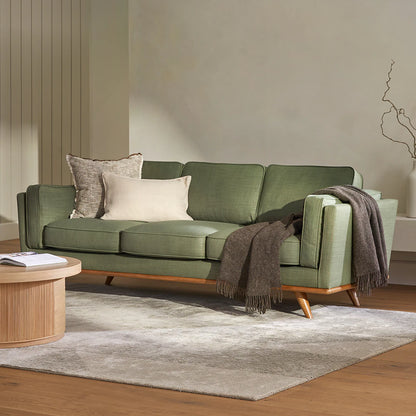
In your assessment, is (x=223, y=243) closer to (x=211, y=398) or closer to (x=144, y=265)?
(x=144, y=265)

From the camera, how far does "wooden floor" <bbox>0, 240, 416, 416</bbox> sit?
2.84 meters

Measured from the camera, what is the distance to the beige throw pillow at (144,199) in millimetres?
5199

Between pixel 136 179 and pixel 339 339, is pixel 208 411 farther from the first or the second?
pixel 136 179

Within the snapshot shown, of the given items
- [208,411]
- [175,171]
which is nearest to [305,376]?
[208,411]

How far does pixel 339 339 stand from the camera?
392 cm

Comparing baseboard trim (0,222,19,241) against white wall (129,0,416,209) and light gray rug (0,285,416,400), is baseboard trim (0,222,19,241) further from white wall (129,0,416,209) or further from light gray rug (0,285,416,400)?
light gray rug (0,285,416,400)

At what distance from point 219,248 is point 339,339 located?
961mm

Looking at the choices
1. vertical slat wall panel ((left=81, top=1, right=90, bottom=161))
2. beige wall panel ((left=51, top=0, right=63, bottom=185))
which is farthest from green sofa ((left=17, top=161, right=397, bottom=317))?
vertical slat wall panel ((left=81, top=1, right=90, bottom=161))

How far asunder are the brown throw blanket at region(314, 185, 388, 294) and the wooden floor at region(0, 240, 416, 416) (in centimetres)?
113

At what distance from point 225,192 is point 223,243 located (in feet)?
2.51

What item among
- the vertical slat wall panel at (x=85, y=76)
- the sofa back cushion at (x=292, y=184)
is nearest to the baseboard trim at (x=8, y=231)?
the vertical slat wall panel at (x=85, y=76)

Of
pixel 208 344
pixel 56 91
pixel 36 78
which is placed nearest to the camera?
pixel 208 344

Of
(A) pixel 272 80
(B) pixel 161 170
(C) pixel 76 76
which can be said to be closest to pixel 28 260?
(B) pixel 161 170

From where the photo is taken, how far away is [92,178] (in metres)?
5.39
